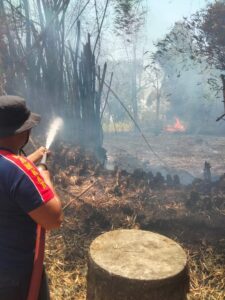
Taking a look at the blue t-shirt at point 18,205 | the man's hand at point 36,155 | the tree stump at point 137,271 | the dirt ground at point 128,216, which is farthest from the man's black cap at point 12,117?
the dirt ground at point 128,216

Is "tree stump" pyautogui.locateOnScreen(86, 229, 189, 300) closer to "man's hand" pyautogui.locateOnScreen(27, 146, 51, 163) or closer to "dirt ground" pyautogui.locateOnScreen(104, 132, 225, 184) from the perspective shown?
"man's hand" pyautogui.locateOnScreen(27, 146, 51, 163)

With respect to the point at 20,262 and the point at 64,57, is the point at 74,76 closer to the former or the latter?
the point at 64,57

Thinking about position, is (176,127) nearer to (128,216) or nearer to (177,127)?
(177,127)

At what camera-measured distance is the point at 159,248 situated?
8.94ft

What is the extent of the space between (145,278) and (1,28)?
7.27m

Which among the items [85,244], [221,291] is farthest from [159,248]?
[85,244]

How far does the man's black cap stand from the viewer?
1.77 m

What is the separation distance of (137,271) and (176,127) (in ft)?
55.9

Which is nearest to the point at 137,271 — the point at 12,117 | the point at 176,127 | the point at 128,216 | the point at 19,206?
the point at 19,206

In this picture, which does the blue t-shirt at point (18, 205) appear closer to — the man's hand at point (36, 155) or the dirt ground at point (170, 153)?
the man's hand at point (36, 155)

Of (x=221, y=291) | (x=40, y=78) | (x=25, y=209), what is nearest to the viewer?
(x=25, y=209)

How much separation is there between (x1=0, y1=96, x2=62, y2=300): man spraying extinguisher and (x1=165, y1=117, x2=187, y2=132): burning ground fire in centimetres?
1689

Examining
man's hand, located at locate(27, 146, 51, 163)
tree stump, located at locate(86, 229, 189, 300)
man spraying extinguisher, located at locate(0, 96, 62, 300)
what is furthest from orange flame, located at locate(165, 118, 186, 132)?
man spraying extinguisher, located at locate(0, 96, 62, 300)

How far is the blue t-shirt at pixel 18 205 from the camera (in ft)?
5.45
